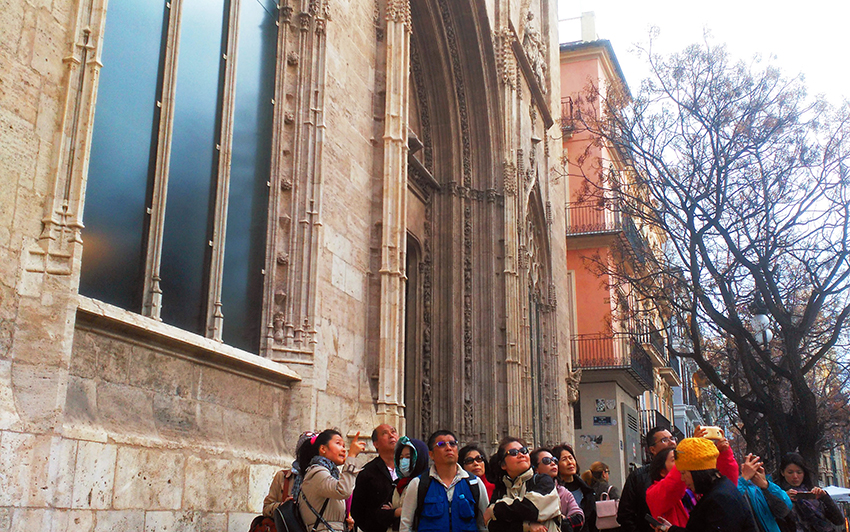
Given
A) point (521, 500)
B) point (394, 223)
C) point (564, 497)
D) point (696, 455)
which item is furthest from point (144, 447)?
point (394, 223)

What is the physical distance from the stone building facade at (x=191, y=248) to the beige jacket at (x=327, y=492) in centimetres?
150

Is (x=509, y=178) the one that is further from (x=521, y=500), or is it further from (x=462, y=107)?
(x=521, y=500)

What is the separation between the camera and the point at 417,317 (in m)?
15.5

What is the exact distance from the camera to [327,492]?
16.4 ft

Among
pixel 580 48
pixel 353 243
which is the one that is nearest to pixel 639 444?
pixel 580 48

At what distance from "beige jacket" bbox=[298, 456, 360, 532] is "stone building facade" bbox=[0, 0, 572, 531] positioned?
1.50 metres

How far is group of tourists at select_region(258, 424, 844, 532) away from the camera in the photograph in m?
4.31

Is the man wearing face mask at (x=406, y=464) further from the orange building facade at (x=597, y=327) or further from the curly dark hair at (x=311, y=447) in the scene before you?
the orange building facade at (x=597, y=327)

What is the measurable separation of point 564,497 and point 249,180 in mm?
4505

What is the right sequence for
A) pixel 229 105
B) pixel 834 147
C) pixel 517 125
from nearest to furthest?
pixel 229 105 < pixel 834 147 < pixel 517 125

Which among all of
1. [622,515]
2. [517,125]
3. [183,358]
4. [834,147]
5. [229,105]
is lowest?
[622,515]

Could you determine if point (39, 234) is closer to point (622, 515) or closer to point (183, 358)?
point (183, 358)

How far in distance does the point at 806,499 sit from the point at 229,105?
20.9ft

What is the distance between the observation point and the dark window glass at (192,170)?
7.39 meters
